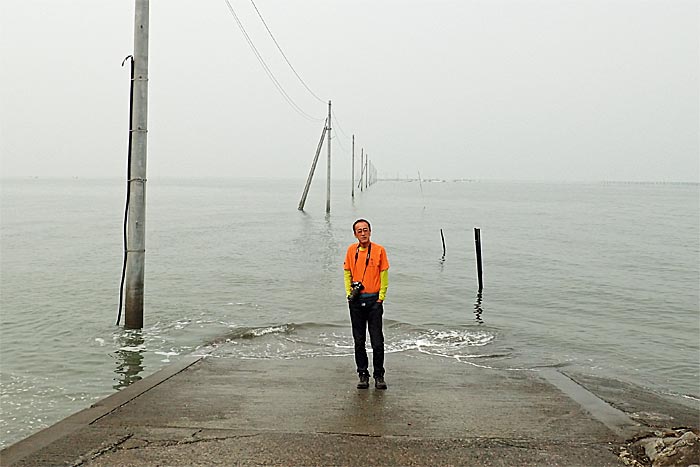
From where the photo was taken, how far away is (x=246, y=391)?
25.1 ft

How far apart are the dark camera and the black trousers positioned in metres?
0.06

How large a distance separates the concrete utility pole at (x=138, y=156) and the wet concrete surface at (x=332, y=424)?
3.85m

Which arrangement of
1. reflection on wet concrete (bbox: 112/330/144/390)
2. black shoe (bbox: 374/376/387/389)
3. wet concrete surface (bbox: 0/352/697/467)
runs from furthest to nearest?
1. reflection on wet concrete (bbox: 112/330/144/390)
2. black shoe (bbox: 374/376/387/389)
3. wet concrete surface (bbox: 0/352/697/467)

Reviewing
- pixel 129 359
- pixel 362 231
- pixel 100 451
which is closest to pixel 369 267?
pixel 362 231

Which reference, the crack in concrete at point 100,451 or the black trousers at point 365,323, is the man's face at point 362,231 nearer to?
the black trousers at point 365,323

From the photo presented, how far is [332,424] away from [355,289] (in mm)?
1671

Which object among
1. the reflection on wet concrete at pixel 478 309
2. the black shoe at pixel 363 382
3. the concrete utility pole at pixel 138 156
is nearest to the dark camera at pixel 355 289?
the black shoe at pixel 363 382

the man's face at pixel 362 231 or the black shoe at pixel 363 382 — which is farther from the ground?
the man's face at pixel 362 231

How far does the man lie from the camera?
7383 millimetres

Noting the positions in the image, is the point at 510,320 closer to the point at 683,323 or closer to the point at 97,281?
the point at 683,323

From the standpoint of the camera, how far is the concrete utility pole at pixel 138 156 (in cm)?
1161

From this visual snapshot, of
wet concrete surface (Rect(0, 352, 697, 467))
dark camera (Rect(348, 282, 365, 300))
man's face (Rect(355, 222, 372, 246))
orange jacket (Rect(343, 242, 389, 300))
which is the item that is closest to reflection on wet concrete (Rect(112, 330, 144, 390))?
wet concrete surface (Rect(0, 352, 697, 467))

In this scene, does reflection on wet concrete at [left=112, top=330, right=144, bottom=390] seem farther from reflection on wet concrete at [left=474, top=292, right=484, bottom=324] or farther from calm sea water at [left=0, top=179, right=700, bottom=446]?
reflection on wet concrete at [left=474, top=292, right=484, bottom=324]

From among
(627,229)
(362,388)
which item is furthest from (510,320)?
(627,229)
